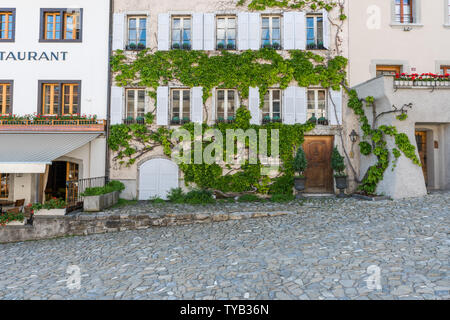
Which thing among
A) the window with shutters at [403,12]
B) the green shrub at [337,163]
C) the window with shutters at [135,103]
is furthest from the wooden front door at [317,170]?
the window with shutters at [135,103]

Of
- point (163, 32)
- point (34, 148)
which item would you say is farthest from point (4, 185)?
point (163, 32)

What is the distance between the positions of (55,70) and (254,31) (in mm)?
7929

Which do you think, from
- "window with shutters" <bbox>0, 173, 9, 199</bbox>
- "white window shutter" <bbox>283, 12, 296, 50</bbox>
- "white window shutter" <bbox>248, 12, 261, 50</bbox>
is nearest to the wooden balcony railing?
"window with shutters" <bbox>0, 173, 9, 199</bbox>

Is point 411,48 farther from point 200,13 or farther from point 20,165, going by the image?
point 20,165

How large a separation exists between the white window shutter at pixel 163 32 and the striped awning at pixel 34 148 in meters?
4.24

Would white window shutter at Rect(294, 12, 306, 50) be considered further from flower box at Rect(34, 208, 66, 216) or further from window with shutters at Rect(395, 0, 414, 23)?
flower box at Rect(34, 208, 66, 216)

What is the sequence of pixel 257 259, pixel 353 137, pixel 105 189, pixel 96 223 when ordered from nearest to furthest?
pixel 257 259 < pixel 96 223 < pixel 105 189 < pixel 353 137

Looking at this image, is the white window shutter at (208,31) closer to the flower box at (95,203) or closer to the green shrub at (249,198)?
the green shrub at (249,198)

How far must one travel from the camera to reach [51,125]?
996 cm

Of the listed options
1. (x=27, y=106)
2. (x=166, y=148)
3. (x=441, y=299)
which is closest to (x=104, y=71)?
(x=27, y=106)

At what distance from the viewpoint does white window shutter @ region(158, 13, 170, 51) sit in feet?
35.1

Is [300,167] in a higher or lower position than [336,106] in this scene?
lower

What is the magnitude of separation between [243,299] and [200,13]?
34.8 feet

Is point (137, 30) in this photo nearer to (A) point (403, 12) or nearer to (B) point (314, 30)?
(B) point (314, 30)
